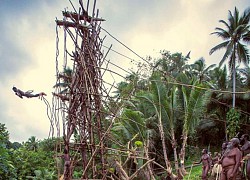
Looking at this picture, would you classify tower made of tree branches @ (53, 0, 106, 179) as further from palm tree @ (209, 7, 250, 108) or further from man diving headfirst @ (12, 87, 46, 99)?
palm tree @ (209, 7, 250, 108)

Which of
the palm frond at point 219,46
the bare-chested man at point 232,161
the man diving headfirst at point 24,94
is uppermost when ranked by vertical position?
the palm frond at point 219,46

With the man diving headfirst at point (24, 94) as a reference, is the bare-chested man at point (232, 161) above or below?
below

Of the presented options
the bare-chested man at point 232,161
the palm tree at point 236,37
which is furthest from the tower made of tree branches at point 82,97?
the palm tree at point 236,37

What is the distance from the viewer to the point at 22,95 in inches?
121

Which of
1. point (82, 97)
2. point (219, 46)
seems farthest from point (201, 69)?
point (82, 97)

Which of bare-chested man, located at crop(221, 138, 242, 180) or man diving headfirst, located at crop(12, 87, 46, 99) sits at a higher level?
man diving headfirst, located at crop(12, 87, 46, 99)

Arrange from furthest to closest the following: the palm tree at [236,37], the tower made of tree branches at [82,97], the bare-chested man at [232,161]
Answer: the palm tree at [236,37] → the bare-chested man at [232,161] → the tower made of tree branches at [82,97]

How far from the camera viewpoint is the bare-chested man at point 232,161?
633 cm

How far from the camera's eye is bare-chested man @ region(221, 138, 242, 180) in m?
6.33

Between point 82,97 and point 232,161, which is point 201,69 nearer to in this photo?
point 232,161

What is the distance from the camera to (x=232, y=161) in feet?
21.1

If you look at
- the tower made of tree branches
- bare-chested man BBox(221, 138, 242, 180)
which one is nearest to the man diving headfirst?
the tower made of tree branches

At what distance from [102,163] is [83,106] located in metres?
0.51

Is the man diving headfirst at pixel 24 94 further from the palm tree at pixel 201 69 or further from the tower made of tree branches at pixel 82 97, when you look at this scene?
the palm tree at pixel 201 69
